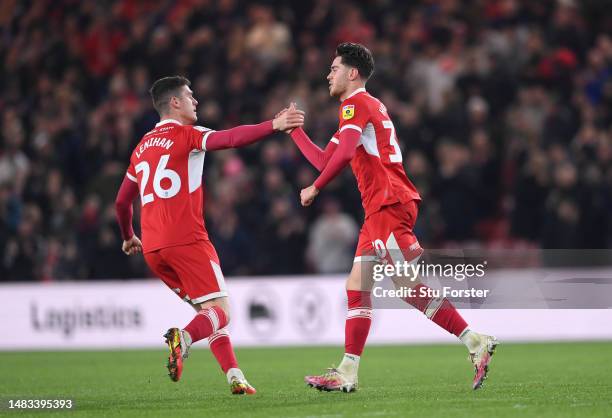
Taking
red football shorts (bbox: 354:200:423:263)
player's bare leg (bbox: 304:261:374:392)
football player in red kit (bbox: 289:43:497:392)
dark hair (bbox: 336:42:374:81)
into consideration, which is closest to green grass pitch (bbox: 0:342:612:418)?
player's bare leg (bbox: 304:261:374:392)

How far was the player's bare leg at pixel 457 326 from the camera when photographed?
791 centimetres

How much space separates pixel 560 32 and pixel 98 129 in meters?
7.63

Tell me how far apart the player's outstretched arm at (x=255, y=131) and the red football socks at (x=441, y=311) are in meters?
1.55

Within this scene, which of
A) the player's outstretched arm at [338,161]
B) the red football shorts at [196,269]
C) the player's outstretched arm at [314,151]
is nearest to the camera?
the player's outstretched arm at [338,161]

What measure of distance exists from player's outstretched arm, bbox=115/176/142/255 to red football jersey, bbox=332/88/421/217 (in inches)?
68.2

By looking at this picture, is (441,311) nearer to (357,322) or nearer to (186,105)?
(357,322)

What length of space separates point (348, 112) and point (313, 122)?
867 centimetres

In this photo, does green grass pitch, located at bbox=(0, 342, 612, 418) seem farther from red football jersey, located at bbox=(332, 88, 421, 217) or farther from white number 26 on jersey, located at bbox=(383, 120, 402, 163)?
white number 26 on jersey, located at bbox=(383, 120, 402, 163)

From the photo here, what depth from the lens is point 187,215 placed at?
8.12m

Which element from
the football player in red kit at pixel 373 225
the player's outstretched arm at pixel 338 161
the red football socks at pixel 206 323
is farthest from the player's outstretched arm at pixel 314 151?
the red football socks at pixel 206 323

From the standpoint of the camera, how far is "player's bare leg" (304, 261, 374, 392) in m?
8.05

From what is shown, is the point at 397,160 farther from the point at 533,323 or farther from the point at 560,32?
the point at 560,32

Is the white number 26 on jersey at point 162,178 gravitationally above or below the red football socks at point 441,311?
above

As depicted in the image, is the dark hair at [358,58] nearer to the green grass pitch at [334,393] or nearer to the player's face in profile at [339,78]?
the player's face in profile at [339,78]
